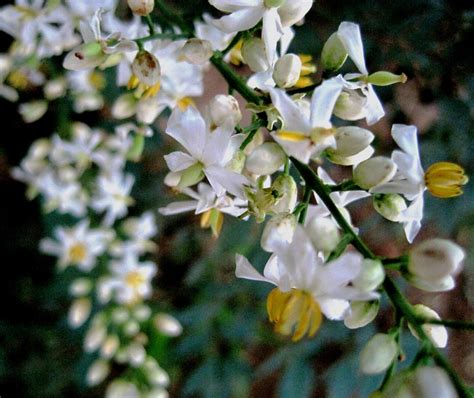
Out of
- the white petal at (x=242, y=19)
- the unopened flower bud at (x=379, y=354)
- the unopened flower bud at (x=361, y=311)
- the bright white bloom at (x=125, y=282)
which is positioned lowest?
the bright white bloom at (x=125, y=282)

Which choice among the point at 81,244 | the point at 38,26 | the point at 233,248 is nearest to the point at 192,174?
the point at 38,26

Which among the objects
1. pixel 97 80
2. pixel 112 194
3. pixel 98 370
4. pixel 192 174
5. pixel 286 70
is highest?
pixel 286 70

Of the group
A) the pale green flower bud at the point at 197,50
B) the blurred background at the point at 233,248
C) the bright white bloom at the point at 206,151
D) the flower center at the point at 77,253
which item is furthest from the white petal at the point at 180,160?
the flower center at the point at 77,253

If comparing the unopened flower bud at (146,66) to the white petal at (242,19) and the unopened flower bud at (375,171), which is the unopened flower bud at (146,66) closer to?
Result: the white petal at (242,19)

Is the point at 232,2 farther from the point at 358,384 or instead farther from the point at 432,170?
the point at 358,384

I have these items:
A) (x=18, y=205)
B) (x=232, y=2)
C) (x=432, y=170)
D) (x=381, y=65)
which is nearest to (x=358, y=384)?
(x=381, y=65)

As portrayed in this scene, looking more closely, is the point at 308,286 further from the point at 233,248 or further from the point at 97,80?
the point at 97,80
